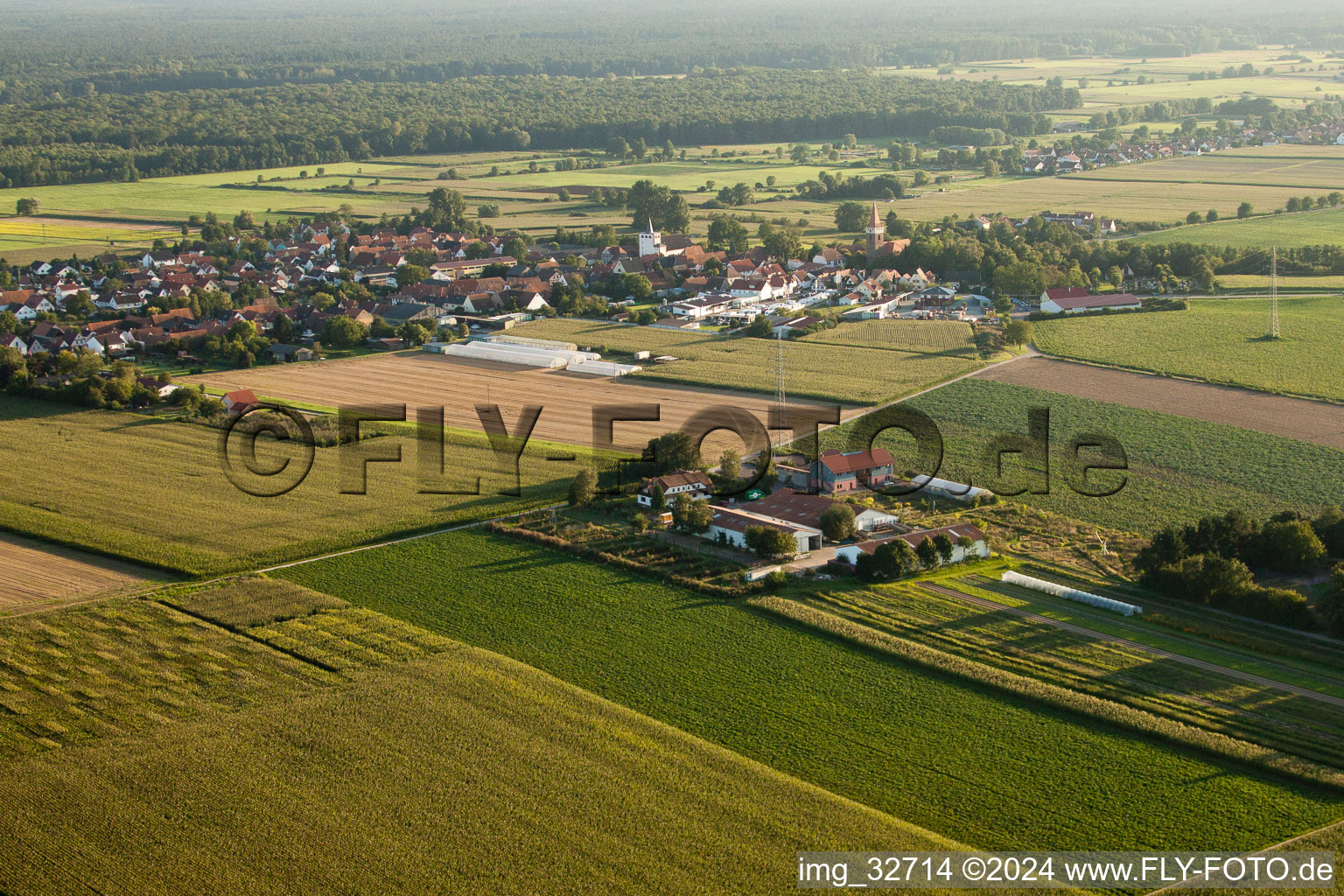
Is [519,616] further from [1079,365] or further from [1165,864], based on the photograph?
[1079,365]

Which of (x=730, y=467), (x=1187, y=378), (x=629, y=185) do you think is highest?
(x=629, y=185)

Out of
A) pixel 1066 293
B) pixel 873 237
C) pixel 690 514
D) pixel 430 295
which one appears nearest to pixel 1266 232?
pixel 1066 293

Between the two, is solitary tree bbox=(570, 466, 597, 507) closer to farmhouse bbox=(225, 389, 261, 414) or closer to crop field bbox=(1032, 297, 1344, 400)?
farmhouse bbox=(225, 389, 261, 414)

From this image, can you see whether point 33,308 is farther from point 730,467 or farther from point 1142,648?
point 1142,648

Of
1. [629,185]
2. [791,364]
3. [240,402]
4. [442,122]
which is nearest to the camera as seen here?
[240,402]

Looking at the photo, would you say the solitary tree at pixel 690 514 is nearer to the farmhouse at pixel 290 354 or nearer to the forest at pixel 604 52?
the farmhouse at pixel 290 354

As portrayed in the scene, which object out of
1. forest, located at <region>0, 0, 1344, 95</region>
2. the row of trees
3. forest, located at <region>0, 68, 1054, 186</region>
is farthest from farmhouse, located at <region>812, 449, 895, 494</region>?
forest, located at <region>0, 0, 1344, 95</region>
